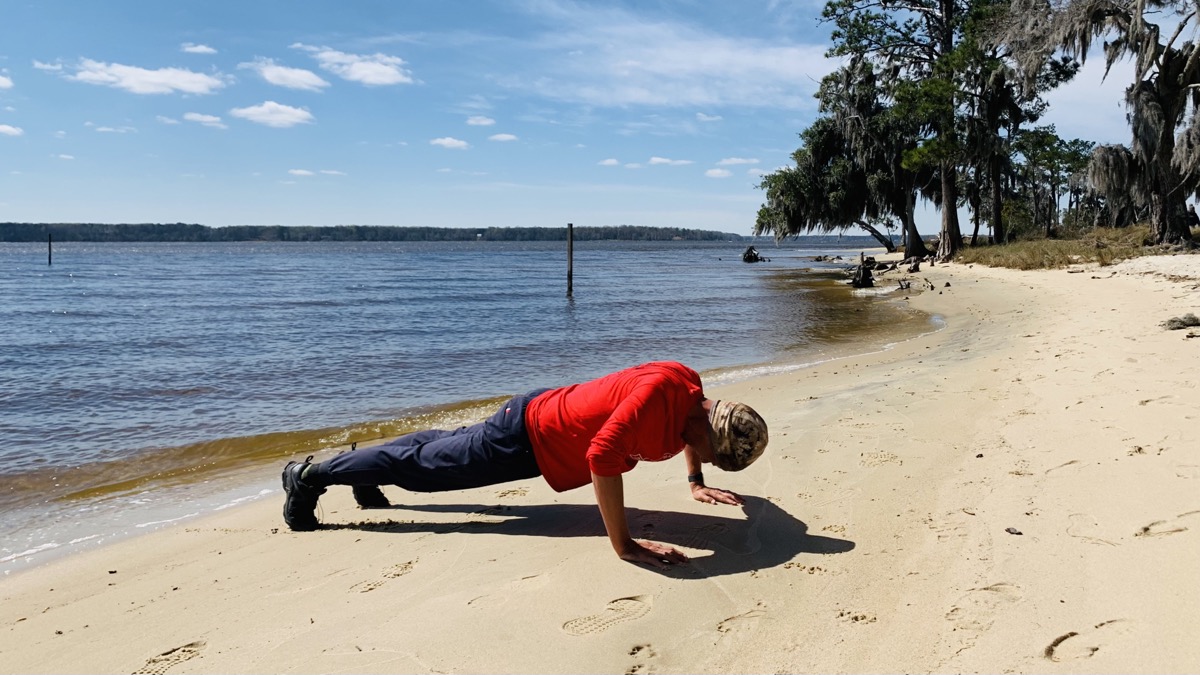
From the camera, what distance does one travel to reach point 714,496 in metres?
4.19

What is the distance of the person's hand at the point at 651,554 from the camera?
3.41 m

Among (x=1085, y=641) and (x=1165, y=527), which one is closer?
(x=1085, y=641)

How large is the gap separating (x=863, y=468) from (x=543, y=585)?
2357 mm

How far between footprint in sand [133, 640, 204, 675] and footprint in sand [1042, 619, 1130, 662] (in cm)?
308

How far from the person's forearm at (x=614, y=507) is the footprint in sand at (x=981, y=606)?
1.37 metres

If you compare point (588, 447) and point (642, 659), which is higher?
point (588, 447)

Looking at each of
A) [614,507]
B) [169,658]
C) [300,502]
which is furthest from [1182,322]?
[169,658]

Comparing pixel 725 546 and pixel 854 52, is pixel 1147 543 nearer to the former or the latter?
pixel 725 546

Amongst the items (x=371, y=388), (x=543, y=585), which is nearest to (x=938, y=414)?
(x=543, y=585)

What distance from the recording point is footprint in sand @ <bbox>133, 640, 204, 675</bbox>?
2797 millimetres

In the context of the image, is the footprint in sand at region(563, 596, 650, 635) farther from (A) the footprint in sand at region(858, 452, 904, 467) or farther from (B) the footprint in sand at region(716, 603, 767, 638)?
→ (A) the footprint in sand at region(858, 452, 904, 467)

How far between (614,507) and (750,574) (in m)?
0.67

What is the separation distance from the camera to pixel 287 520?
4.39 meters

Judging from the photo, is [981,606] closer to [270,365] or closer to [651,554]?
[651,554]
